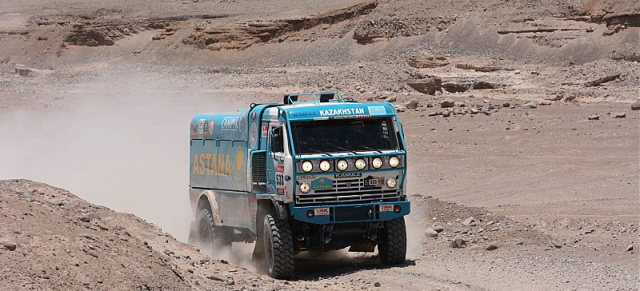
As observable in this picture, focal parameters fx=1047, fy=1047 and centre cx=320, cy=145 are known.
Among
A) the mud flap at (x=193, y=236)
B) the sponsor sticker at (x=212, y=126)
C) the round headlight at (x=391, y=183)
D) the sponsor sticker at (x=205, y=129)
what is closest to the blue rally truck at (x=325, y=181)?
the round headlight at (x=391, y=183)

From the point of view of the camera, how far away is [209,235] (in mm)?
17531

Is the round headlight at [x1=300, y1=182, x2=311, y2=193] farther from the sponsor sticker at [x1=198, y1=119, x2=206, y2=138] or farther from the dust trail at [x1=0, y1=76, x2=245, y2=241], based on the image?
the dust trail at [x1=0, y1=76, x2=245, y2=241]

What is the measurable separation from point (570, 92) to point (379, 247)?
3450 cm

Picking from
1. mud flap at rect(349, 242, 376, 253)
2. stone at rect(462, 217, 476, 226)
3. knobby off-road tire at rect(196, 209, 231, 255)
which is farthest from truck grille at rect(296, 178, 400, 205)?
stone at rect(462, 217, 476, 226)

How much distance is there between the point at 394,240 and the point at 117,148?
20.4 metres

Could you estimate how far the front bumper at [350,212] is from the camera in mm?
14289

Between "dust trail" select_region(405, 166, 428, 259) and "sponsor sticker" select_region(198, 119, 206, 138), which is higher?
"sponsor sticker" select_region(198, 119, 206, 138)

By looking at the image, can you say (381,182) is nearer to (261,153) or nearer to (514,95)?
(261,153)

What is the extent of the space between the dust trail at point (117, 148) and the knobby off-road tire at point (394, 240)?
261 inches

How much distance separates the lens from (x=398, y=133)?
14930 millimetres

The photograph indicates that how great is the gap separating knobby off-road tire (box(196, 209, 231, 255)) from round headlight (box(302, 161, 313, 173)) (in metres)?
3.40

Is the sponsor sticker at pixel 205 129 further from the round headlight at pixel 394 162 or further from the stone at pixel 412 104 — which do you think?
the stone at pixel 412 104

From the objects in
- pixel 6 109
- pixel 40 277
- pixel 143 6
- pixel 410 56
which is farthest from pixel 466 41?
pixel 40 277

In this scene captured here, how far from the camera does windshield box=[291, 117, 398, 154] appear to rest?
14.6m
